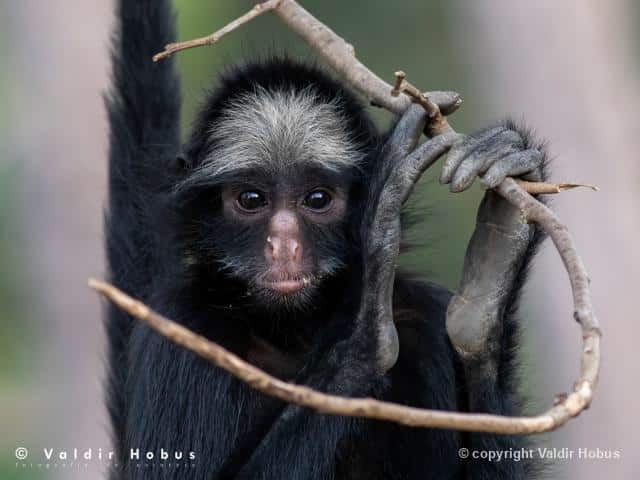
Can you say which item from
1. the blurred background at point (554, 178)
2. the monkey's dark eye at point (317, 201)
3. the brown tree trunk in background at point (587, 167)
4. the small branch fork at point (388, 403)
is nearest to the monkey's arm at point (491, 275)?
the small branch fork at point (388, 403)

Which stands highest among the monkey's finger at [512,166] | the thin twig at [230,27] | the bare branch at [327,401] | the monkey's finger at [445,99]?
the thin twig at [230,27]

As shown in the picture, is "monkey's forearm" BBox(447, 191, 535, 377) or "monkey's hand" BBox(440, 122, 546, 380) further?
"monkey's forearm" BBox(447, 191, 535, 377)

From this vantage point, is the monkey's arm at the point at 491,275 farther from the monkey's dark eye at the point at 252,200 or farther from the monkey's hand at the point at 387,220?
the monkey's dark eye at the point at 252,200

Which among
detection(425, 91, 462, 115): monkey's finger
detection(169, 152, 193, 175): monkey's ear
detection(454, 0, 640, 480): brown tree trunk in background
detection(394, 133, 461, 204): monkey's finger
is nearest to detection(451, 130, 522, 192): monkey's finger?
detection(394, 133, 461, 204): monkey's finger

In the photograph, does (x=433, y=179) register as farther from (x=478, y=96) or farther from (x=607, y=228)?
(x=478, y=96)

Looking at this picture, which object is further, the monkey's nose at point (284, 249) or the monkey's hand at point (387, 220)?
the monkey's nose at point (284, 249)

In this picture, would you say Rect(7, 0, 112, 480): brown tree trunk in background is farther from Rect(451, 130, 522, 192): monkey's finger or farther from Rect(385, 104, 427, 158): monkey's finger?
Rect(451, 130, 522, 192): monkey's finger

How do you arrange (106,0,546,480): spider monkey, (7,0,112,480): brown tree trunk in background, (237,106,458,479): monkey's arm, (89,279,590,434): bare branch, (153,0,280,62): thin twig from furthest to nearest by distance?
(7,0,112,480): brown tree trunk in background → (106,0,546,480): spider monkey → (237,106,458,479): monkey's arm → (153,0,280,62): thin twig → (89,279,590,434): bare branch
